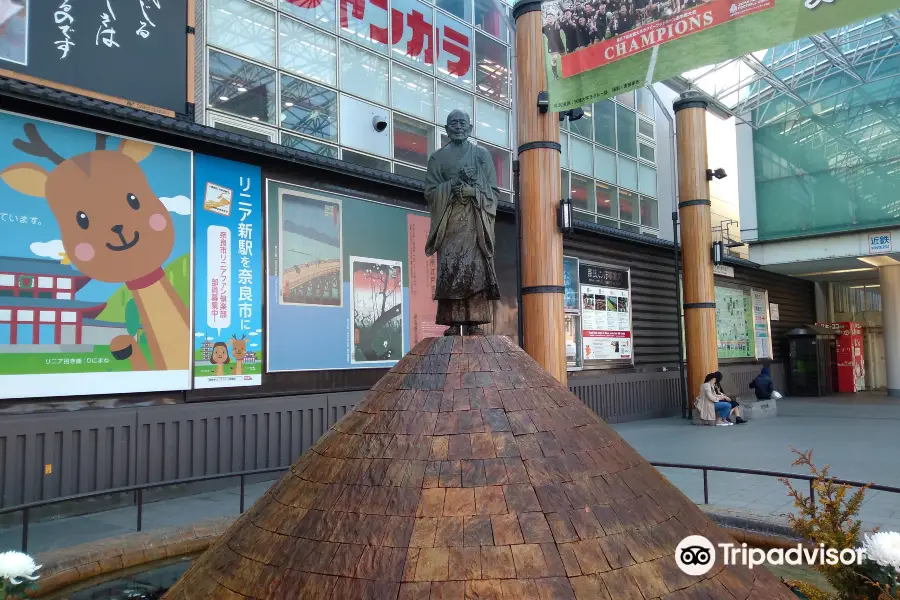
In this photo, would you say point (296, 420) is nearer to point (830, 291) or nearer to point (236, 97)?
point (236, 97)

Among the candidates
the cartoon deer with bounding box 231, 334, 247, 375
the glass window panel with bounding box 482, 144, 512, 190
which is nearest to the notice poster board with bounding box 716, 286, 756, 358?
the glass window panel with bounding box 482, 144, 512, 190

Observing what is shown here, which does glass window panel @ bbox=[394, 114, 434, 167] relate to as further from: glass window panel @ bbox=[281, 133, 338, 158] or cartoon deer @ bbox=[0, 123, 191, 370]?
cartoon deer @ bbox=[0, 123, 191, 370]

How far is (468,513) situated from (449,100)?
1173cm

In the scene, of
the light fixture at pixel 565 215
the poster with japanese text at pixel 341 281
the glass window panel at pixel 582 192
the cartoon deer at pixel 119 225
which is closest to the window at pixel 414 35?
the poster with japanese text at pixel 341 281

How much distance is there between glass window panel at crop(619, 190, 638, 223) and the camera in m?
18.6

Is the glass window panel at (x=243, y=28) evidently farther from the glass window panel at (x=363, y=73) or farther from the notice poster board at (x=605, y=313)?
the notice poster board at (x=605, y=313)

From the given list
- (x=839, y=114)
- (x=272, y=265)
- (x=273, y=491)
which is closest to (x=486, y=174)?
(x=273, y=491)

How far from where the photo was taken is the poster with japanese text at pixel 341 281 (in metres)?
10.3

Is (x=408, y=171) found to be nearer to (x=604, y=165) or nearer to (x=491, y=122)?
(x=491, y=122)

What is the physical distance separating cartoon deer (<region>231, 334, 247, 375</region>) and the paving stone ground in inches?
71.2

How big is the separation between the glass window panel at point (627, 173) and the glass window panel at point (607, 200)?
20.0 inches

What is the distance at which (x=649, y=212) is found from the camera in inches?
779

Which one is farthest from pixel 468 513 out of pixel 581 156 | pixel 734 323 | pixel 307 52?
pixel 734 323

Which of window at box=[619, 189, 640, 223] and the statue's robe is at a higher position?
window at box=[619, 189, 640, 223]
